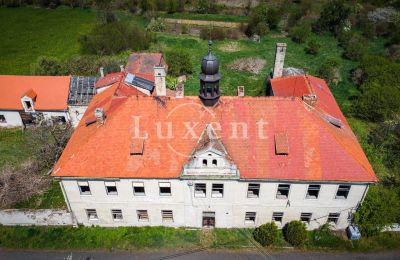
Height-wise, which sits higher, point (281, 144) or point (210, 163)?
point (281, 144)

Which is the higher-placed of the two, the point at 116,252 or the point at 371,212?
the point at 371,212

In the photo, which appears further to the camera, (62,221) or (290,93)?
(290,93)

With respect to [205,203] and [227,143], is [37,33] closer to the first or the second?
[205,203]

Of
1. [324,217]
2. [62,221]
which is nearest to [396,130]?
[324,217]

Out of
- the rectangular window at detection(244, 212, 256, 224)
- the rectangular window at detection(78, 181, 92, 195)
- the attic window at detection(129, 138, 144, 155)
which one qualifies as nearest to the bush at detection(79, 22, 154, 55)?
the rectangular window at detection(78, 181, 92, 195)

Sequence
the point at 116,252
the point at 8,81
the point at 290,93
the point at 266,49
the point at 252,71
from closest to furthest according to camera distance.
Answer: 1. the point at 116,252
2. the point at 290,93
3. the point at 8,81
4. the point at 252,71
5. the point at 266,49

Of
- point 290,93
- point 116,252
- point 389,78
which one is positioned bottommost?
point 116,252

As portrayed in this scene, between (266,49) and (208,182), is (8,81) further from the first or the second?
(266,49)

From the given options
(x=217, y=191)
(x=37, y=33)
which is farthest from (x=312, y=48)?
(x=37, y=33)
